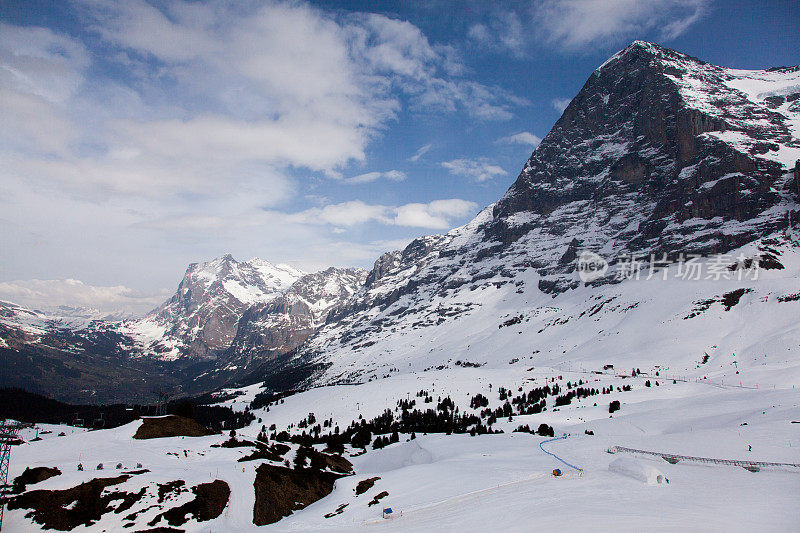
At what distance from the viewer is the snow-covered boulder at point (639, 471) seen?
2608cm

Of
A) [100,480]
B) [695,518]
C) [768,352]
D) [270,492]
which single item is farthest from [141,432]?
[768,352]

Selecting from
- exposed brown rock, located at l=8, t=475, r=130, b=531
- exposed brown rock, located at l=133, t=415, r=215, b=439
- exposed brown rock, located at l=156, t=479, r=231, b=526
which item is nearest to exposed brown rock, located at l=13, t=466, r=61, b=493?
exposed brown rock, located at l=8, t=475, r=130, b=531

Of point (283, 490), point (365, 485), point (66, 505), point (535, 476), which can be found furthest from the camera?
point (283, 490)

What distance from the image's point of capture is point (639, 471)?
26.9 metres

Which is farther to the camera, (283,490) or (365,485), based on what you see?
(283,490)

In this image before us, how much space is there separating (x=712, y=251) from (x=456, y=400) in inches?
6138

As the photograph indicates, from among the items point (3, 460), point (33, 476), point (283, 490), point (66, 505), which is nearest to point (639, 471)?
point (283, 490)

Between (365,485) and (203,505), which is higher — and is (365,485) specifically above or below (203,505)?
above

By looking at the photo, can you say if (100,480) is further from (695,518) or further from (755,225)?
(755,225)

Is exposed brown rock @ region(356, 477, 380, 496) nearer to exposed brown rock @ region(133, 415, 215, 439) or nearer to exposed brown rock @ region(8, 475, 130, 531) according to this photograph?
exposed brown rock @ region(8, 475, 130, 531)

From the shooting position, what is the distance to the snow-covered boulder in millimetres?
26078

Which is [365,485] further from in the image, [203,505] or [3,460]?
[3,460]

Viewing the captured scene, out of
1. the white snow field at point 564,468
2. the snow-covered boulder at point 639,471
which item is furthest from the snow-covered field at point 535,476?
the snow-covered boulder at point 639,471

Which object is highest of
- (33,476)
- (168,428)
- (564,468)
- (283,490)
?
(564,468)
